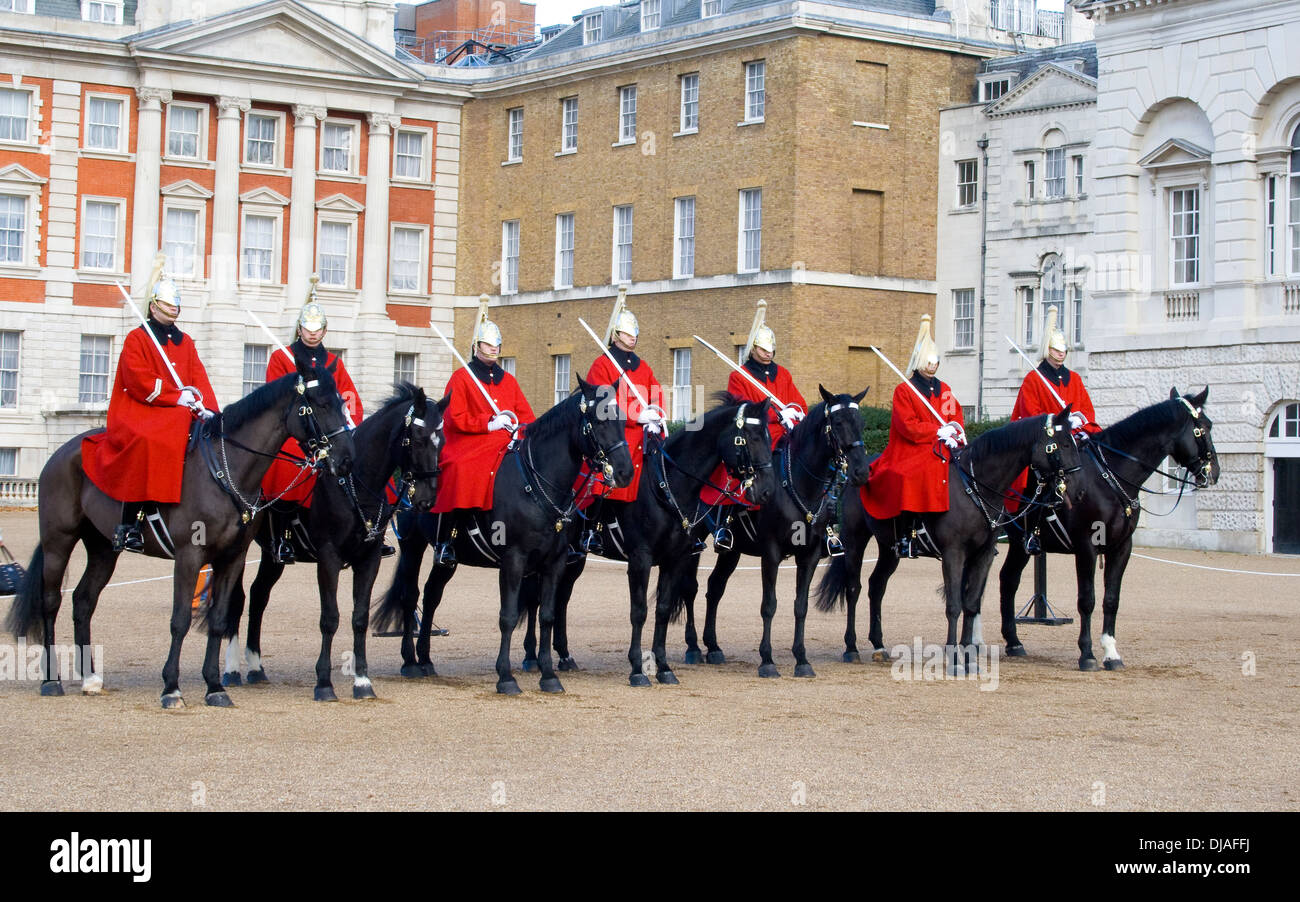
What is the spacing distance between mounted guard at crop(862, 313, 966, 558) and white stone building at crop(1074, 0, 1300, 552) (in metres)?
19.5

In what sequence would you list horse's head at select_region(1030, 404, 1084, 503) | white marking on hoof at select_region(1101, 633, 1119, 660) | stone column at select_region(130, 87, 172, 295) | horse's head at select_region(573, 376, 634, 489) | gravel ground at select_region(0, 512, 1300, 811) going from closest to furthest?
gravel ground at select_region(0, 512, 1300, 811) < horse's head at select_region(573, 376, 634, 489) < horse's head at select_region(1030, 404, 1084, 503) < white marking on hoof at select_region(1101, 633, 1119, 660) < stone column at select_region(130, 87, 172, 295)

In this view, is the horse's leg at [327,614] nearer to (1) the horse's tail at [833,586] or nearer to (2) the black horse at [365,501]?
(2) the black horse at [365,501]

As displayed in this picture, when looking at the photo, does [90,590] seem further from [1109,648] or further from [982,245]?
[982,245]

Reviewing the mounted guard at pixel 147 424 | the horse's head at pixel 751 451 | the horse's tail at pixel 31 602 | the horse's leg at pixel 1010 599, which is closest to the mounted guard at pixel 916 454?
the horse's leg at pixel 1010 599

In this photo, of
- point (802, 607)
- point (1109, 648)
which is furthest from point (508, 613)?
point (1109, 648)

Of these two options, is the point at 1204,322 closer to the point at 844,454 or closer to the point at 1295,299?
the point at 1295,299

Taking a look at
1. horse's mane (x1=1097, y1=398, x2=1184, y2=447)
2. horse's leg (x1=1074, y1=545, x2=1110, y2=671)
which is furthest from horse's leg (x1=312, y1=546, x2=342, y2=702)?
horse's mane (x1=1097, y1=398, x2=1184, y2=447)

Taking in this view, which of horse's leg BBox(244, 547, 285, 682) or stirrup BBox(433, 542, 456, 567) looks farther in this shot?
stirrup BBox(433, 542, 456, 567)

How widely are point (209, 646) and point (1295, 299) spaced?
2627 centimetres

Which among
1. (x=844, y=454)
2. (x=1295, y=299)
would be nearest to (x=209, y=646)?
(x=844, y=454)

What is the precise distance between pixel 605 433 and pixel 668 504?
1398mm

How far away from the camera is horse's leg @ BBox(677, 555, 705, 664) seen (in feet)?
56.4

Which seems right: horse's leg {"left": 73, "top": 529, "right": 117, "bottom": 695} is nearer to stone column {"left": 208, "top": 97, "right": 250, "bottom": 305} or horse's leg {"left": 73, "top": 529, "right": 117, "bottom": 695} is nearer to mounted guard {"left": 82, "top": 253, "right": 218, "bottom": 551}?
mounted guard {"left": 82, "top": 253, "right": 218, "bottom": 551}

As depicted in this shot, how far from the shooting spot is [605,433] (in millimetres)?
14516
